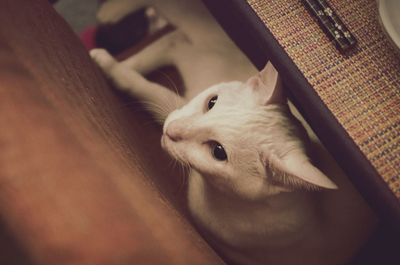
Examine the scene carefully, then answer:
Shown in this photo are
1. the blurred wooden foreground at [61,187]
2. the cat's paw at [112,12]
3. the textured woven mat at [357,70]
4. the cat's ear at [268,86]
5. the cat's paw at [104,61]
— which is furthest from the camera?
the cat's paw at [112,12]

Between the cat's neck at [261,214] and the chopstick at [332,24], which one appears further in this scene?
the cat's neck at [261,214]

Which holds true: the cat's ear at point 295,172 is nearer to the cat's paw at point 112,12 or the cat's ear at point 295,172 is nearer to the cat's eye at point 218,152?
the cat's eye at point 218,152

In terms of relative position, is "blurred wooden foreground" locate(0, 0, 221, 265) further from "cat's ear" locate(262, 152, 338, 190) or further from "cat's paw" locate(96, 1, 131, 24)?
"cat's paw" locate(96, 1, 131, 24)

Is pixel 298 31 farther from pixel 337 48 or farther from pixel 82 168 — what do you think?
pixel 82 168

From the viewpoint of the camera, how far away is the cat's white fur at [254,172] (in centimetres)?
87

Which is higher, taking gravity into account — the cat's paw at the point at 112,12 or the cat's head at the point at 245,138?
the cat's paw at the point at 112,12

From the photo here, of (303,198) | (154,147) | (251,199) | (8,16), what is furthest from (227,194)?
(8,16)

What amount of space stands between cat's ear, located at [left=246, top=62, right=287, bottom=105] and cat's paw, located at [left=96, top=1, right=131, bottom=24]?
2.34 ft

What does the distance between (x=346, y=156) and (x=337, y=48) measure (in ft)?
0.65

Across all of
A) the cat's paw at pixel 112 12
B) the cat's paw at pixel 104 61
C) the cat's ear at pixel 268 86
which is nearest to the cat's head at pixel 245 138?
the cat's ear at pixel 268 86

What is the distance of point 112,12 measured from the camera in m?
1.45

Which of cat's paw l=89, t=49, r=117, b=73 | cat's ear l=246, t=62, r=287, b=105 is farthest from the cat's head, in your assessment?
cat's paw l=89, t=49, r=117, b=73

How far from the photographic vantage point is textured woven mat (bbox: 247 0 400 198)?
664mm

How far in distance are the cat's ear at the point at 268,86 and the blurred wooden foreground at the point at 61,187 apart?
0.35 m
